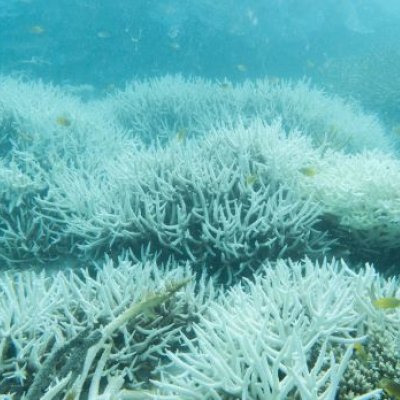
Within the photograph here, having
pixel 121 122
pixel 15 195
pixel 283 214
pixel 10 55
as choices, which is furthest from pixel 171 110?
pixel 10 55

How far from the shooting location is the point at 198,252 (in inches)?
140

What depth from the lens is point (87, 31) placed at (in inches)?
613

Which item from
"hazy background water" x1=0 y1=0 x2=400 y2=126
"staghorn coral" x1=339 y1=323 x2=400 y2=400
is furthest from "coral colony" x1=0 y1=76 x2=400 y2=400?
"hazy background water" x1=0 y1=0 x2=400 y2=126

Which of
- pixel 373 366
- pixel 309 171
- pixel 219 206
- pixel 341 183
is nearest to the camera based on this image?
pixel 373 366

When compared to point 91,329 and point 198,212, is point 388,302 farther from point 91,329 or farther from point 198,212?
point 198,212

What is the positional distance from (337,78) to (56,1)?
11101 mm

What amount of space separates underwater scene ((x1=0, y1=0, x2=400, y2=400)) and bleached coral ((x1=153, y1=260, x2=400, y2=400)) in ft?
0.03

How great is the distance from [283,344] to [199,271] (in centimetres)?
159

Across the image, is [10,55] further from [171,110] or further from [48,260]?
[48,260]

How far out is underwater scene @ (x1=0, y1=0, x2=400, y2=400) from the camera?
1.98m

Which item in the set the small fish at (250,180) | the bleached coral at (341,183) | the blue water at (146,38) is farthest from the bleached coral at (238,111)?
Answer: the blue water at (146,38)

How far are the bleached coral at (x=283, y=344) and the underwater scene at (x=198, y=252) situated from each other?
1cm

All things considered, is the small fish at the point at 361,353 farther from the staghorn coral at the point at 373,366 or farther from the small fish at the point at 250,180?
the small fish at the point at 250,180

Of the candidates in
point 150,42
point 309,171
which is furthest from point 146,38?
point 309,171
